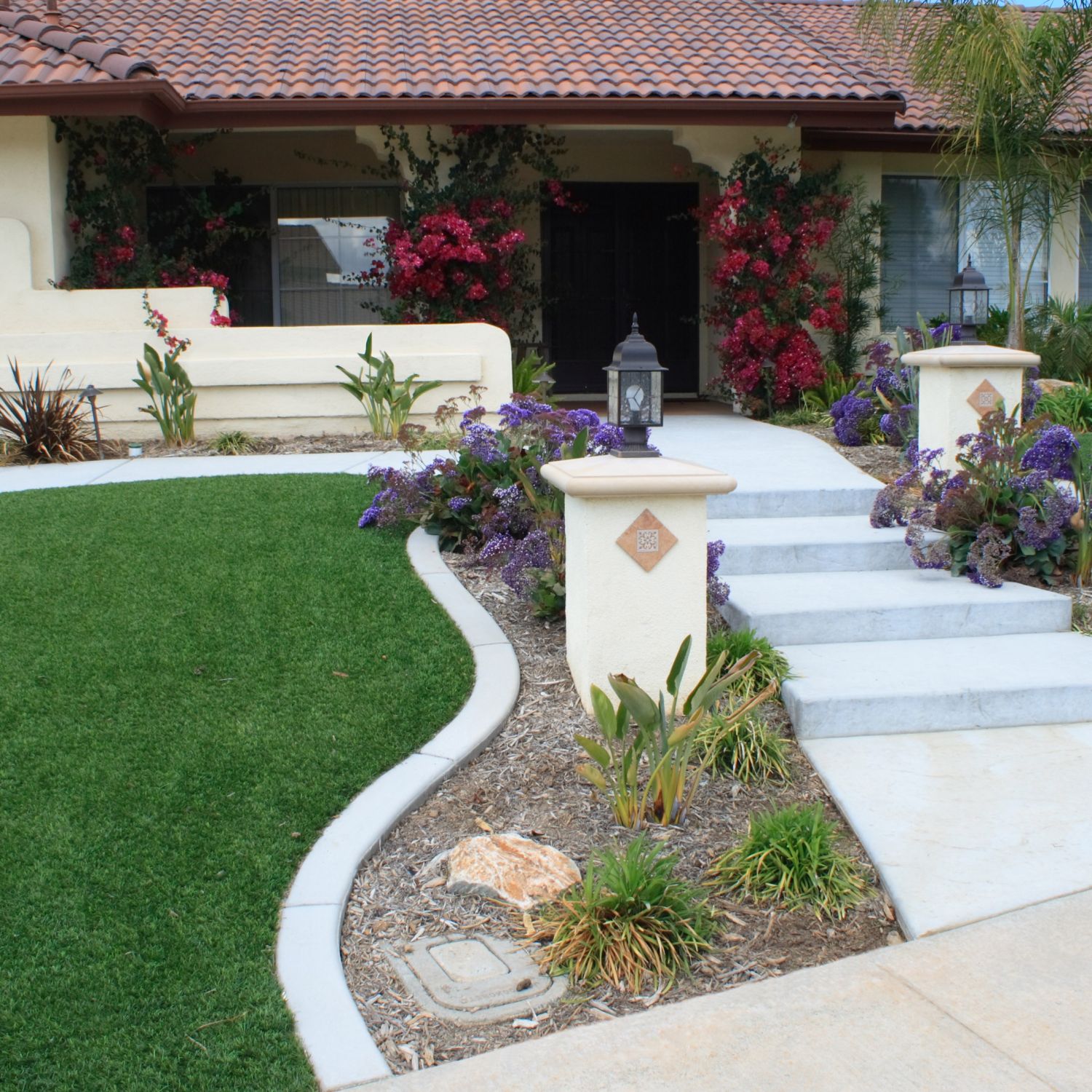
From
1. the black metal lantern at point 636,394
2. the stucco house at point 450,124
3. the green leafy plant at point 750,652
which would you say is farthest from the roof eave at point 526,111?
the green leafy plant at point 750,652

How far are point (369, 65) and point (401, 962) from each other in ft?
32.9

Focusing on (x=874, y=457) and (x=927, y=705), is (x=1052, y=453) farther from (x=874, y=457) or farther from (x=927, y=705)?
(x=874, y=457)

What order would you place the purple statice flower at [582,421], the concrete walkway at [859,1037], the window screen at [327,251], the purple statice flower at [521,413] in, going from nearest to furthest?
the concrete walkway at [859,1037]
the purple statice flower at [582,421]
the purple statice flower at [521,413]
the window screen at [327,251]

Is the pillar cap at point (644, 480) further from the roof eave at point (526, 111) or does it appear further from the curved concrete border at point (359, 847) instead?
the roof eave at point (526, 111)

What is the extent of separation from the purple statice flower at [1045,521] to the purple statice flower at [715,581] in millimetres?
1539

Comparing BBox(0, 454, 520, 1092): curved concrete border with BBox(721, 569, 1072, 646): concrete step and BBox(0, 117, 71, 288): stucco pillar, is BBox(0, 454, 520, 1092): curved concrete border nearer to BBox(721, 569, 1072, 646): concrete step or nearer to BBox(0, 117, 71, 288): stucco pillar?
BBox(721, 569, 1072, 646): concrete step

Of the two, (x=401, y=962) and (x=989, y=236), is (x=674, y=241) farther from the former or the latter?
(x=401, y=962)

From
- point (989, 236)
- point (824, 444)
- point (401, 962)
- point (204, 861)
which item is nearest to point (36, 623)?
point (204, 861)

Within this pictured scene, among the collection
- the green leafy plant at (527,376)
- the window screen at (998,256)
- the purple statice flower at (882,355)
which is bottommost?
the green leafy plant at (527,376)

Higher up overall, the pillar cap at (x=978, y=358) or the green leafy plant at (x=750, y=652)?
the pillar cap at (x=978, y=358)

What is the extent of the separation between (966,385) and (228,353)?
19.8 feet

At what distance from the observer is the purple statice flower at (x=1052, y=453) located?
6.22 metres

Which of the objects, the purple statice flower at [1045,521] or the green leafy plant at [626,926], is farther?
the purple statice flower at [1045,521]

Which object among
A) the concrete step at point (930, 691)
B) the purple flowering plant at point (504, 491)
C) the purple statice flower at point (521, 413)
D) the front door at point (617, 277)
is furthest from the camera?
the front door at point (617, 277)
